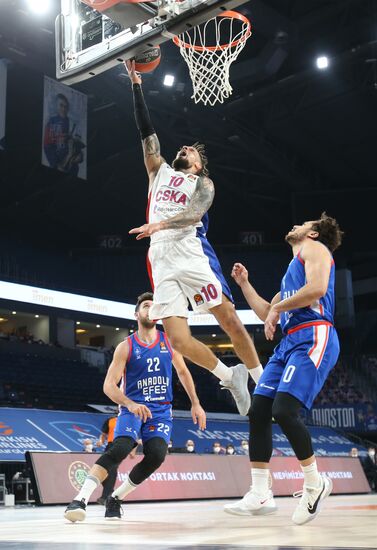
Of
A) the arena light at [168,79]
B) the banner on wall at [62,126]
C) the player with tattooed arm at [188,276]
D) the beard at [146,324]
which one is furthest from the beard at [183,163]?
the arena light at [168,79]

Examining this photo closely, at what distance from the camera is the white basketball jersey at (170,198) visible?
19.7 feet

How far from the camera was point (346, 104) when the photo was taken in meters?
23.5

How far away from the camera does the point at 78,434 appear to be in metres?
20.5

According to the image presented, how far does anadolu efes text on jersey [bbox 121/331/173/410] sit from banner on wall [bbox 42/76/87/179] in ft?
48.8

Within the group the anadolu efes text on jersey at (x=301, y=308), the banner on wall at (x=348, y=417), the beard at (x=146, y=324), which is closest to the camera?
the anadolu efes text on jersey at (x=301, y=308)

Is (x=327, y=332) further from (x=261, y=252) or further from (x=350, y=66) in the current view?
(x=261, y=252)

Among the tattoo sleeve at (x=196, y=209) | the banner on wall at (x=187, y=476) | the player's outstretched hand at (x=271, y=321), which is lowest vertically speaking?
the banner on wall at (x=187, y=476)

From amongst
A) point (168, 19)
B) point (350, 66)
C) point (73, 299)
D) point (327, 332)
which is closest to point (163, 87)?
point (350, 66)

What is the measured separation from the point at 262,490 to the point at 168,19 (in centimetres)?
390

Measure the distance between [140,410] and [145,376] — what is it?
62 cm

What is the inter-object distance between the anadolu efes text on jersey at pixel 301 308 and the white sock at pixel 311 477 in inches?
40.0

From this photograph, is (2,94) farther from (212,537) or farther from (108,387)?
(212,537)

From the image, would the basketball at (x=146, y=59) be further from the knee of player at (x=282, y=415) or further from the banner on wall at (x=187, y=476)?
the banner on wall at (x=187, y=476)

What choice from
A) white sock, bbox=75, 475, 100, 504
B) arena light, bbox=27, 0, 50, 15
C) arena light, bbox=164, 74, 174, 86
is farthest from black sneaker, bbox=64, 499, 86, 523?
arena light, bbox=164, 74, 174, 86
